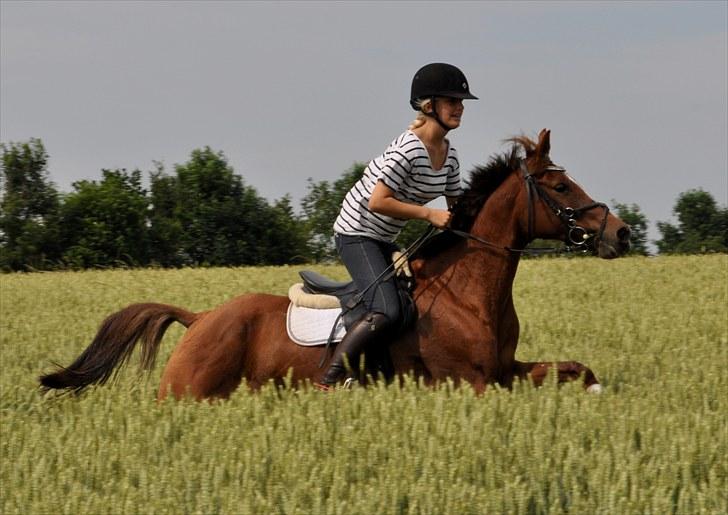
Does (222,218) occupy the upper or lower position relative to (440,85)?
upper

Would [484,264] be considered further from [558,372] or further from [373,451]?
[373,451]

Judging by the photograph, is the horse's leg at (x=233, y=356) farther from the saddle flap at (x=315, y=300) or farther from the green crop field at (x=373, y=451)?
the green crop field at (x=373, y=451)

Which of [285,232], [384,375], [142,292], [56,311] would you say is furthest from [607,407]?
[285,232]

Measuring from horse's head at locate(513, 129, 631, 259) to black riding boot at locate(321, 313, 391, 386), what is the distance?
1116 millimetres

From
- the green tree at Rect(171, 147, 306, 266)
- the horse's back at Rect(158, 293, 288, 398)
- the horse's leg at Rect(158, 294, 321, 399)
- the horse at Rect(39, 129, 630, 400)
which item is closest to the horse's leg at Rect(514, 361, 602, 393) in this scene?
the horse at Rect(39, 129, 630, 400)

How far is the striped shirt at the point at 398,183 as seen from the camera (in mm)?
7277

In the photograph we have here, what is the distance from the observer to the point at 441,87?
7.34 meters

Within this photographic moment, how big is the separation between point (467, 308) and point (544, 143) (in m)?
1.19

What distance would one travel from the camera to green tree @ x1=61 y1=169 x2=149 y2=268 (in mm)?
42312

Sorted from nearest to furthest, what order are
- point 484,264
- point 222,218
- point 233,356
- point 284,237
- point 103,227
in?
point 484,264 → point 233,356 → point 103,227 → point 222,218 → point 284,237

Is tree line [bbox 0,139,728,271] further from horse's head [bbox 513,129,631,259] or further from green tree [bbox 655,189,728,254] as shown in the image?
horse's head [bbox 513,129,631,259]

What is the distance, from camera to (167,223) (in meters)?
45.2

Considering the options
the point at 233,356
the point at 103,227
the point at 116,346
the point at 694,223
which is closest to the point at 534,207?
the point at 233,356

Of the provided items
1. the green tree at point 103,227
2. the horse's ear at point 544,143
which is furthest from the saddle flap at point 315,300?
the green tree at point 103,227
